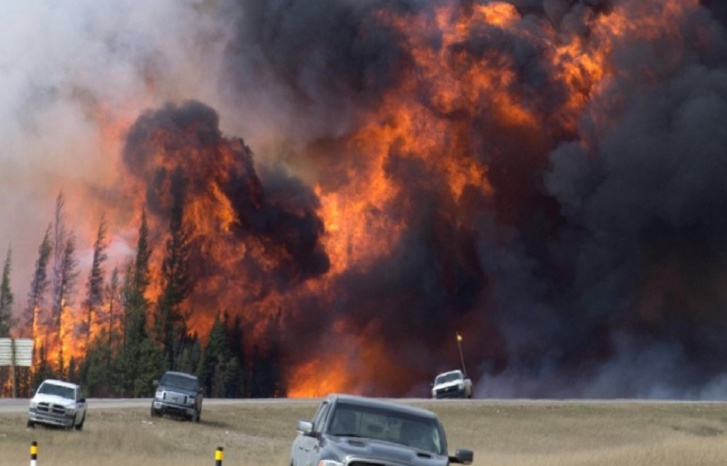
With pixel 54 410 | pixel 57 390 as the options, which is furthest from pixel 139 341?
pixel 54 410

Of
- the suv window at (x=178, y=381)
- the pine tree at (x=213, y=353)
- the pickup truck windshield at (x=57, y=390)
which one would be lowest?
the pickup truck windshield at (x=57, y=390)

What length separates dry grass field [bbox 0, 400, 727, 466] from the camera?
153 feet

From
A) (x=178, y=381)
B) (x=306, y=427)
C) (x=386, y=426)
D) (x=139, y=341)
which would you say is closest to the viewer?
(x=306, y=427)

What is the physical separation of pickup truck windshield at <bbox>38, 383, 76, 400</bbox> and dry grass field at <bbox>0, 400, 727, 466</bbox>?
4.80 feet

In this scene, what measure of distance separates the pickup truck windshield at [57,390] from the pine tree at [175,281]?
69.6 meters

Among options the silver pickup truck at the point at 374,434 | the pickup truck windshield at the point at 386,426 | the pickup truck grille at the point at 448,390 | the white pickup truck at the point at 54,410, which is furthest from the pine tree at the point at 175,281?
the pickup truck windshield at the point at 386,426

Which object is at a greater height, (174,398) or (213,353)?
(213,353)

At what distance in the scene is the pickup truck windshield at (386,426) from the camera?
78.3 ft

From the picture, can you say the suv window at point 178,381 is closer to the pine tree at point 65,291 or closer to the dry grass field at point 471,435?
the dry grass field at point 471,435

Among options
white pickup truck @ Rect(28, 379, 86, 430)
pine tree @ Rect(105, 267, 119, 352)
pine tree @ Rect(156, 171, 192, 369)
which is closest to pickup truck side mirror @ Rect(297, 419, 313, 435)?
white pickup truck @ Rect(28, 379, 86, 430)

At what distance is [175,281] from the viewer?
129 meters

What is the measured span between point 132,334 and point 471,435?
190 feet

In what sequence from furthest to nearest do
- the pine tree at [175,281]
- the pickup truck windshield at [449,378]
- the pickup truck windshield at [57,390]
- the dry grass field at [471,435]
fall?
1. the pine tree at [175,281]
2. the pickup truck windshield at [449,378]
3. the pickup truck windshield at [57,390]
4. the dry grass field at [471,435]

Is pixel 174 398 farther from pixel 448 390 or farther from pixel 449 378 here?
pixel 449 378
